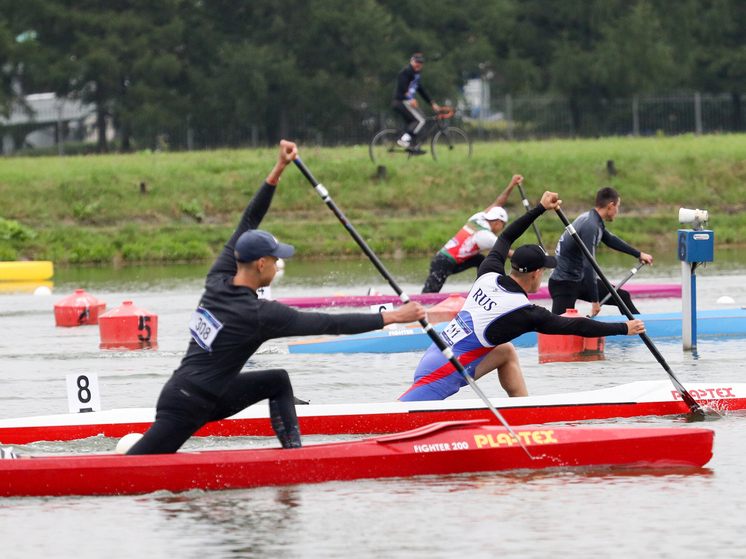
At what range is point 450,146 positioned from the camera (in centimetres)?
2619

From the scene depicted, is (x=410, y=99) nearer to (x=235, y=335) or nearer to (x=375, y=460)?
(x=375, y=460)

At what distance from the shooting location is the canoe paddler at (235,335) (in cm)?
603

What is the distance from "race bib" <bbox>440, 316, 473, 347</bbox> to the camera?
773cm

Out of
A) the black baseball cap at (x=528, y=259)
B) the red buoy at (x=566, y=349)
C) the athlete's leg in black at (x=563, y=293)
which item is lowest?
the red buoy at (x=566, y=349)

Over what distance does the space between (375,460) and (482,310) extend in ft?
5.02

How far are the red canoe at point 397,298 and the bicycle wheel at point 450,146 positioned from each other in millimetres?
10404

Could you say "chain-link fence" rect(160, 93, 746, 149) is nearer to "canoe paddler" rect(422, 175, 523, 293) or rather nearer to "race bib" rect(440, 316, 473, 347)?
"canoe paddler" rect(422, 175, 523, 293)

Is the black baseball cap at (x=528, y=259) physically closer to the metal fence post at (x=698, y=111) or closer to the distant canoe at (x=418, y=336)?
the distant canoe at (x=418, y=336)

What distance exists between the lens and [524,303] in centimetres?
753

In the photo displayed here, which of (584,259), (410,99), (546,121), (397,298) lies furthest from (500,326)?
(546,121)

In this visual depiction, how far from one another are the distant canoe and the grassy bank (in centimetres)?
1096

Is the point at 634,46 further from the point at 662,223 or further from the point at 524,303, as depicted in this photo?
the point at 524,303

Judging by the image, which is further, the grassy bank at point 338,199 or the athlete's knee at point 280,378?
the grassy bank at point 338,199

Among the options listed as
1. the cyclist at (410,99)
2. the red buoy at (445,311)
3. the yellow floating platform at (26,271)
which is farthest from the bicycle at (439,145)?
the red buoy at (445,311)
